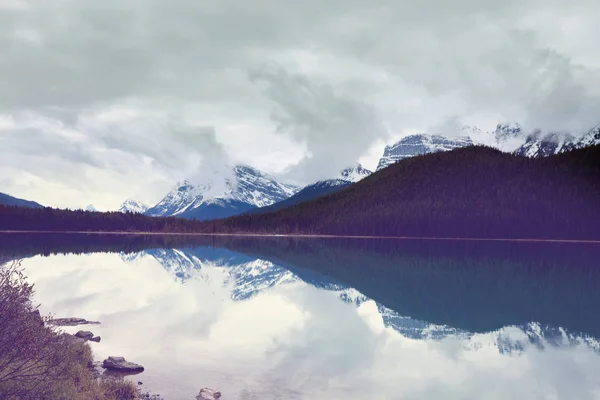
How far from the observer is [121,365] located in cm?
3080

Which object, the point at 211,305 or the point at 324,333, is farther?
the point at 211,305

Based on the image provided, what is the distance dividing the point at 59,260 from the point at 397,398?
10039 cm

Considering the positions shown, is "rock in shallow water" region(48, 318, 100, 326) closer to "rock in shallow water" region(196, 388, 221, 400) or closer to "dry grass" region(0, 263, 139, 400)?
"dry grass" region(0, 263, 139, 400)

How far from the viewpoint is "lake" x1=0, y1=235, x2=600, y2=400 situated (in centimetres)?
3000

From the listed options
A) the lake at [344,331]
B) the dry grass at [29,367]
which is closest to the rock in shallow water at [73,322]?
the lake at [344,331]

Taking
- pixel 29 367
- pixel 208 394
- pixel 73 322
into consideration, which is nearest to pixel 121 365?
pixel 208 394

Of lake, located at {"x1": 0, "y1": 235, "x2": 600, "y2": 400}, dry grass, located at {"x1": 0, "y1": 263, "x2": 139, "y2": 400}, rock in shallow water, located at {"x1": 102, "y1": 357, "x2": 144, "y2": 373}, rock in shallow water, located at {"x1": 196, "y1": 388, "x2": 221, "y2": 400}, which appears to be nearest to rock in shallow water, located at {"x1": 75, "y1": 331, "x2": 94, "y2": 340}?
lake, located at {"x1": 0, "y1": 235, "x2": 600, "y2": 400}

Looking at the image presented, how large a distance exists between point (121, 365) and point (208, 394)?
7.35 metres

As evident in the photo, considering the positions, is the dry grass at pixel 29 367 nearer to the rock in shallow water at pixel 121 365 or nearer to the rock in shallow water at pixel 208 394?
the rock in shallow water at pixel 208 394

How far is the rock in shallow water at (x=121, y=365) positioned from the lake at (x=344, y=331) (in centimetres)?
91

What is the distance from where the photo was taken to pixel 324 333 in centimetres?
4444

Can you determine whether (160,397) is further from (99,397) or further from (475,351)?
(475,351)

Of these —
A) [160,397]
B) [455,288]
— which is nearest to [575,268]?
[455,288]

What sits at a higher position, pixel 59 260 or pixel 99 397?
pixel 59 260
